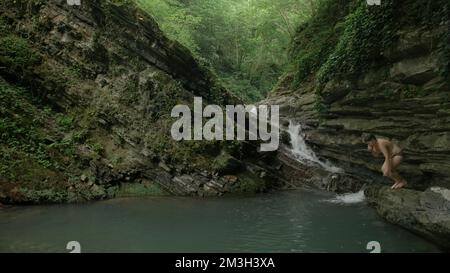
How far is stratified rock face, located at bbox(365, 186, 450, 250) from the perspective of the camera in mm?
7117

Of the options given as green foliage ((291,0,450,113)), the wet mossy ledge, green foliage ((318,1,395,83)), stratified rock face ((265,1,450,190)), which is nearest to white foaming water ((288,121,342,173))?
stratified rock face ((265,1,450,190))

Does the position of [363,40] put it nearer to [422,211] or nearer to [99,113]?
[422,211]

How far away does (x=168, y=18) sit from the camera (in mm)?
25969

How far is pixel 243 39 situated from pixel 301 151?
2239 centimetres

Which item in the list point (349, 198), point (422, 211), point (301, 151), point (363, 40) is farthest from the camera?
point (301, 151)

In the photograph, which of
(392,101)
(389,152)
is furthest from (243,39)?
(389,152)

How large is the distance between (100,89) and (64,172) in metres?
3.45

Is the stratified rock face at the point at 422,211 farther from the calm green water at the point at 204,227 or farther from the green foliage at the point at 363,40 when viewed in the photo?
the green foliage at the point at 363,40

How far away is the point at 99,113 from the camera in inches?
555

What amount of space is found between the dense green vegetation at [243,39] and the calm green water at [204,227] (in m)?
20.3

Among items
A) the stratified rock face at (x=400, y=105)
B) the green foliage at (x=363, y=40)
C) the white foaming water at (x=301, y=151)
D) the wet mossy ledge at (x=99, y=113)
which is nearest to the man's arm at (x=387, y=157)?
the stratified rock face at (x=400, y=105)
